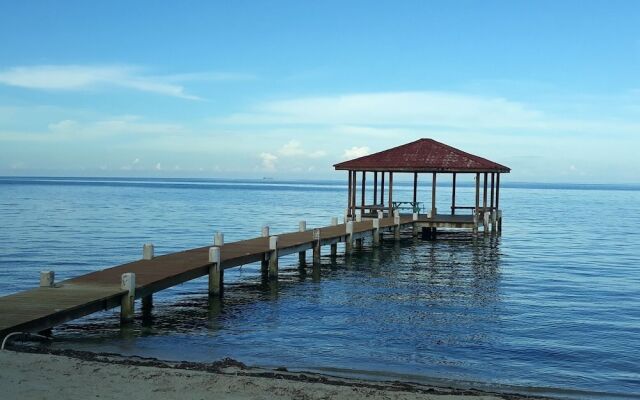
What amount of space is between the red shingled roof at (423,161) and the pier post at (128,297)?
21188mm

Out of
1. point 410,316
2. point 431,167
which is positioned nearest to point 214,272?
point 410,316

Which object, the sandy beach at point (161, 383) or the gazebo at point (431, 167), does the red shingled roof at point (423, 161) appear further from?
the sandy beach at point (161, 383)

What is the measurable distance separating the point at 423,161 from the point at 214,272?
59.6 feet

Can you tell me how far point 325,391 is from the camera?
346 inches

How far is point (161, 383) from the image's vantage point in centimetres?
879

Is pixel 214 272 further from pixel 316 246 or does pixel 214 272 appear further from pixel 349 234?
pixel 349 234

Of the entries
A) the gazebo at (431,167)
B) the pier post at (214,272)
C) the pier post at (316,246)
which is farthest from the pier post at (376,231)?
the pier post at (214,272)

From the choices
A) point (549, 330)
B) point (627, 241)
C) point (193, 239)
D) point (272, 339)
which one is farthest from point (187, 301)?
point (627, 241)

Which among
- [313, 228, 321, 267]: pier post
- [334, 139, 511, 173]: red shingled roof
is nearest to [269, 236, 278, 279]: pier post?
[313, 228, 321, 267]: pier post

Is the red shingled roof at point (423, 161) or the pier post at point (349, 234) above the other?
the red shingled roof at point (423, 161)

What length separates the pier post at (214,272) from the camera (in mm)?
17875

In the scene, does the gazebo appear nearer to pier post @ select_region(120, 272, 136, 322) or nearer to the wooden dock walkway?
the wooden dock walkway

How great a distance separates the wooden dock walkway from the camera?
11.7 meters

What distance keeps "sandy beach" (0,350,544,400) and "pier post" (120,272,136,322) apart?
13.1 ft
